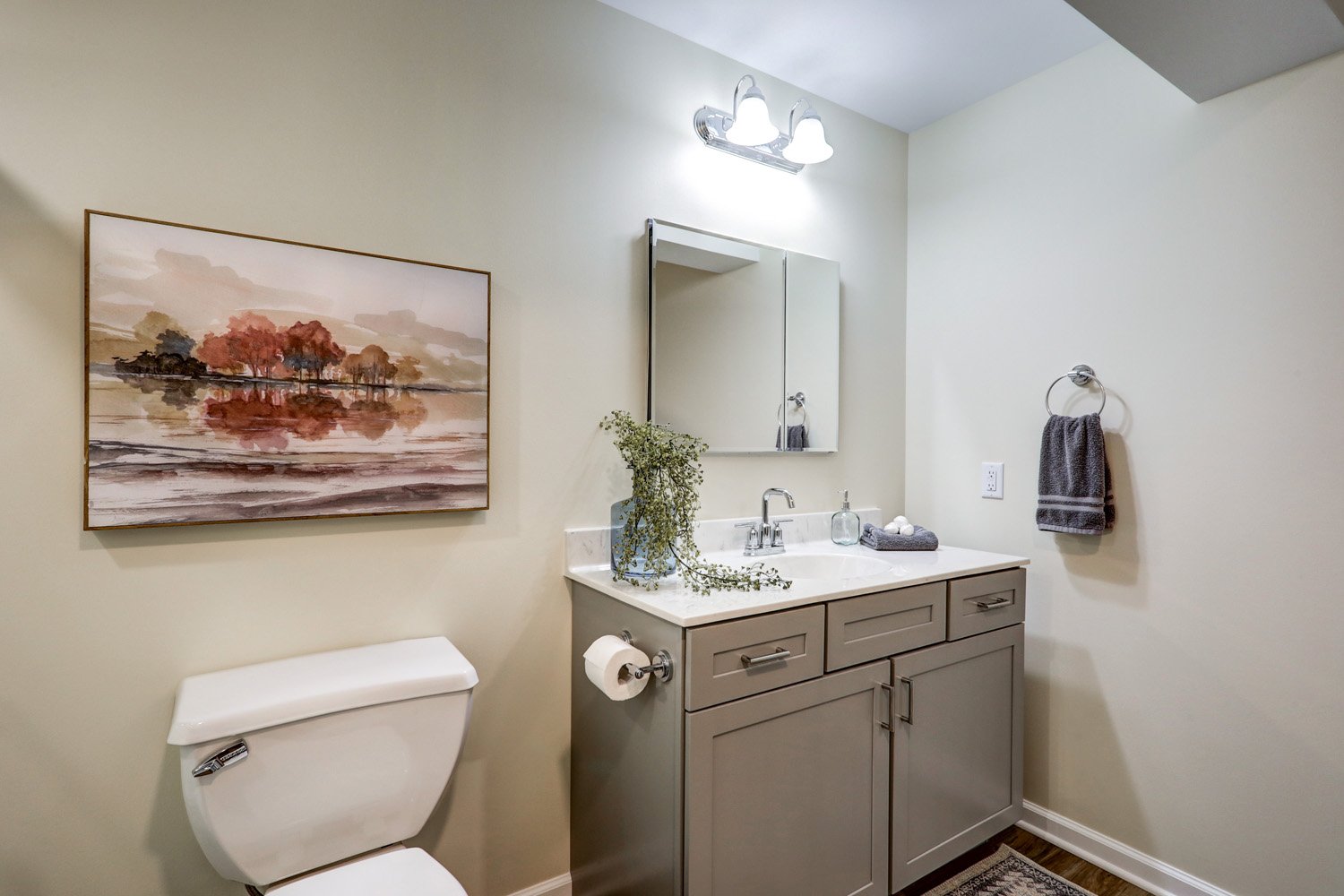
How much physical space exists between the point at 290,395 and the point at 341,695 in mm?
623

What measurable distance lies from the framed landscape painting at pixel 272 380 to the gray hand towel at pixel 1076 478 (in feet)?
5.45

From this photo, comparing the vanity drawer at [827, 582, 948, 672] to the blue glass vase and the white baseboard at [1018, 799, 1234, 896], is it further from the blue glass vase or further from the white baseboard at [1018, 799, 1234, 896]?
the white baseboard at [1018, 799, 1234, 896]

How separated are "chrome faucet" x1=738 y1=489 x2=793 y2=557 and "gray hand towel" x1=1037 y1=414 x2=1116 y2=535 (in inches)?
30.9

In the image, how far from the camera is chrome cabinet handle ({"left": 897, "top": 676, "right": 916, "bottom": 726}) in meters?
1.68

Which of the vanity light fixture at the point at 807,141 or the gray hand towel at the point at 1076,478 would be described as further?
the vanity light fixture at the point at 807,141

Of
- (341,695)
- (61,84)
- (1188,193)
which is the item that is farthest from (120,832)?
(1188,193)

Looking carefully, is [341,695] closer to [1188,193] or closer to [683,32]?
[683,32]

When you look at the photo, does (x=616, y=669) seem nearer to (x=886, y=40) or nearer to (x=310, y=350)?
(x=310, y=350)

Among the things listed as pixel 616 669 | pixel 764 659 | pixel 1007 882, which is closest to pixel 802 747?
pixel 764 659

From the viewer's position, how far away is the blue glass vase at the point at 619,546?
164 cm

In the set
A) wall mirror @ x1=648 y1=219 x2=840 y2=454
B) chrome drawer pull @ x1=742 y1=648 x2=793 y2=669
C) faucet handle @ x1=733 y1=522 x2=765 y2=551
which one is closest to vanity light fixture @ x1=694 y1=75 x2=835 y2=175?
wall mirror @ x1=648 y1=219 x2=840 y2=454

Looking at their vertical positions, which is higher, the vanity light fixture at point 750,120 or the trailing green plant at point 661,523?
the vanity light fixture at point 750,120

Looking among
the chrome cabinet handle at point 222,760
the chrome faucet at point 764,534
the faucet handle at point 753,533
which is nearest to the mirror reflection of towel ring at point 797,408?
the chrome faucet at point 764,534

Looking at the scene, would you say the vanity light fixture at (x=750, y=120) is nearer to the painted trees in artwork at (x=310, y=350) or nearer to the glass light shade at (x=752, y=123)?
the glass light shade at (x=752, y=123)
